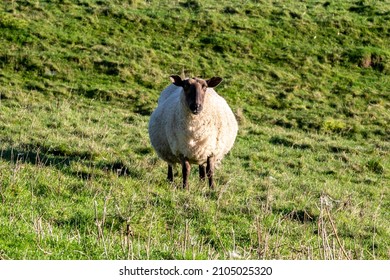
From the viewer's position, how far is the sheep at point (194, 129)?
1018 cm

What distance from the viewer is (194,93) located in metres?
9.91

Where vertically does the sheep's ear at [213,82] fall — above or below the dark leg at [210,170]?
above

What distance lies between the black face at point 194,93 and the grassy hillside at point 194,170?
4.90 ft

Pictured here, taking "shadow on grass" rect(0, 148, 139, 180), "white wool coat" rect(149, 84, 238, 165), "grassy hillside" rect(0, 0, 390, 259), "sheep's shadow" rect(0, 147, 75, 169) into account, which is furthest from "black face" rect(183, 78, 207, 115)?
"sheep's shadow" rect(0, 147, 75, 169)

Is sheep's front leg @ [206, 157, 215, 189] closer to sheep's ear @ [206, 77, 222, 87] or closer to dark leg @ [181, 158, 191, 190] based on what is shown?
dark leg @ [181, 158, 191, 190]

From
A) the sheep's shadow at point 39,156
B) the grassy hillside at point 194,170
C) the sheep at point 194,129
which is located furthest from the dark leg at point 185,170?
the sheep's shadow at point 39,156

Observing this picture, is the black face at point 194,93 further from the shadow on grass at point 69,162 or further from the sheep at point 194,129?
the shadow on grass at point 69,162

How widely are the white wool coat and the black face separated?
0.34m

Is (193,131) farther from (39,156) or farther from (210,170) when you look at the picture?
(39,156)

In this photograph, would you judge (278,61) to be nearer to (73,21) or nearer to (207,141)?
(73,21)

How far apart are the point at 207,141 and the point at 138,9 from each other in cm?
2176

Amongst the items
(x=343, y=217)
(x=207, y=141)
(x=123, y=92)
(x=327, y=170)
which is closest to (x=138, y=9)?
(x=123, y=92)

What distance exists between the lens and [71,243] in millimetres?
5512

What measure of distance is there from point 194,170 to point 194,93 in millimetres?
2943
